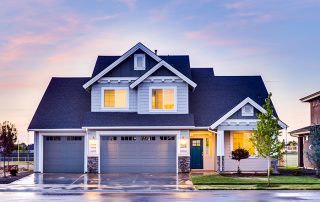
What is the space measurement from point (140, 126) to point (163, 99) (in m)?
2.87

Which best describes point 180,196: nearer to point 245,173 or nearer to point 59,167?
point 245,173

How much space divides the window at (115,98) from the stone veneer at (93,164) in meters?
3.85

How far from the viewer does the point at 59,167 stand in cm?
3925

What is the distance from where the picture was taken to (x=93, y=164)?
3794 centimetres

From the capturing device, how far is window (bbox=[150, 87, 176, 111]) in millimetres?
38875

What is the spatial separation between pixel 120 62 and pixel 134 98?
271cm

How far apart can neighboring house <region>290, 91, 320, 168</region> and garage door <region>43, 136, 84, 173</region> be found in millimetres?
17111

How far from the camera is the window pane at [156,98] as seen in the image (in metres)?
38.9

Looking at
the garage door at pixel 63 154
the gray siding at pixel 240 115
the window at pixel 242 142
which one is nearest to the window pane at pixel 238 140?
the window at pixel 242 142

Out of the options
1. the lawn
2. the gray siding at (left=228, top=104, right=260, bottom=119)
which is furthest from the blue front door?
the lawn

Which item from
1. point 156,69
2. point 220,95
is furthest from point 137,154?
point 220,95

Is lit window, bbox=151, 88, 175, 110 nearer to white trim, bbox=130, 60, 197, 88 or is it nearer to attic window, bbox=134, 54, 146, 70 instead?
white trim, bbox=130, 60, 197, 88

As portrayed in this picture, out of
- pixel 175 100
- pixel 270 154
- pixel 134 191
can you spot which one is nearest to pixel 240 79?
pixel 175 100

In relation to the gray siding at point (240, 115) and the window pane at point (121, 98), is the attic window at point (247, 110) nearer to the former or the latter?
the gray siding at point (240, 115)
